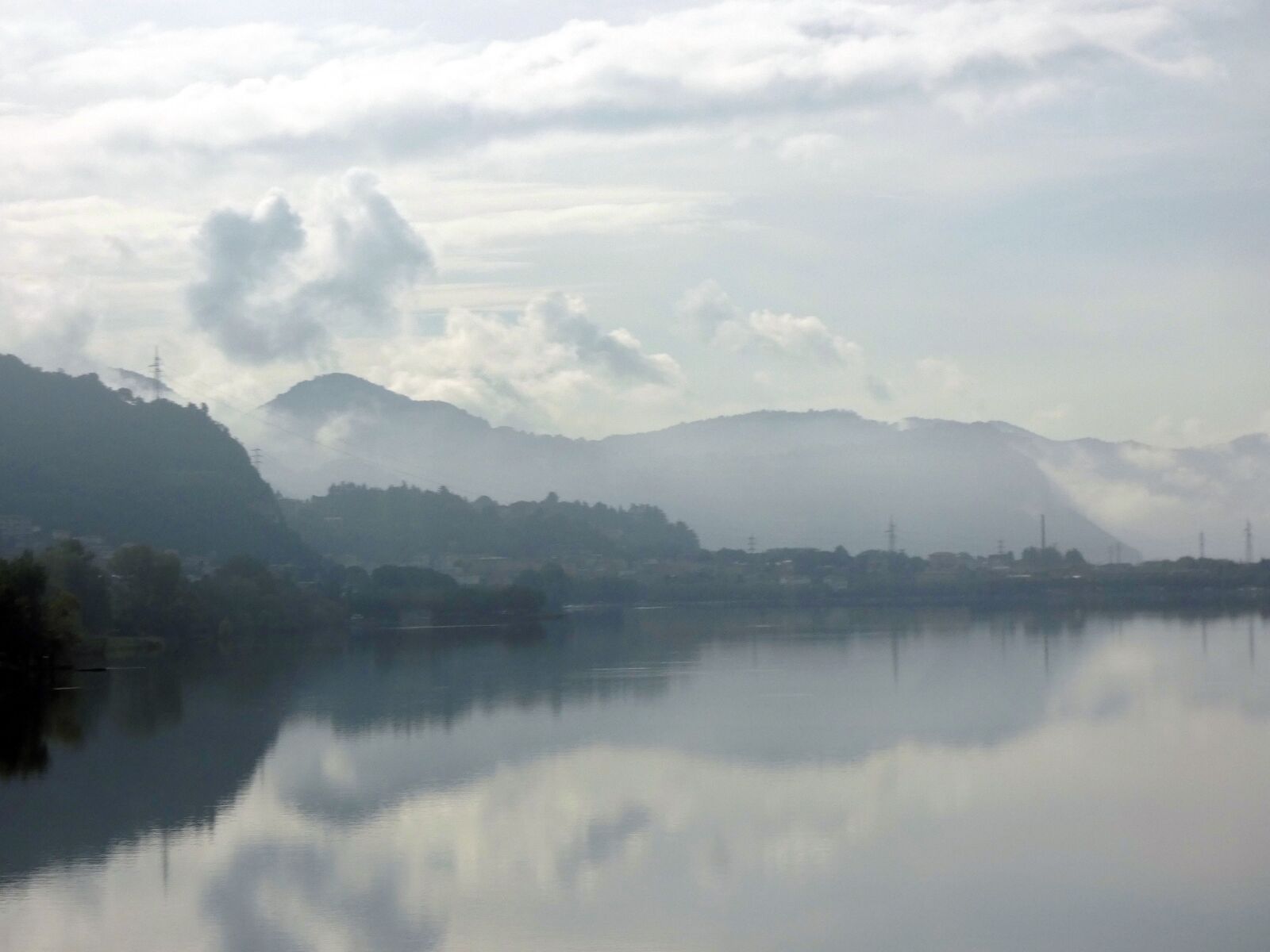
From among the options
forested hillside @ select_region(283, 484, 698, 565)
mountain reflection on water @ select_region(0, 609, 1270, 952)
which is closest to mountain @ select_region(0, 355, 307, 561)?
forested hillside @ select_region(283, 484, 698, 565)

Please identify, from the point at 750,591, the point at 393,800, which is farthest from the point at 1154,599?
the point at 393,800

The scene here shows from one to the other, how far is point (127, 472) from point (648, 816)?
66551 millimetres

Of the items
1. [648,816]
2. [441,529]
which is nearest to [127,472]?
[441,529]

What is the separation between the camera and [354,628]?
213 ft

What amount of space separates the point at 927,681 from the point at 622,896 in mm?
21788

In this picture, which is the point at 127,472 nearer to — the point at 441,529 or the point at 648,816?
Answer: the point at 441,529

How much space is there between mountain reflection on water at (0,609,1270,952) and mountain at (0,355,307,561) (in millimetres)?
41617

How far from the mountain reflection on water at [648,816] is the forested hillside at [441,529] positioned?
2937 inches

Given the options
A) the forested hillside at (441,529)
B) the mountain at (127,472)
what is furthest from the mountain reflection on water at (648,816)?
the forested hillside at (441,529)

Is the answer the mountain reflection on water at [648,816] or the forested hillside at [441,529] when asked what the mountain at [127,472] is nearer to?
the forested hillside at [441,529]

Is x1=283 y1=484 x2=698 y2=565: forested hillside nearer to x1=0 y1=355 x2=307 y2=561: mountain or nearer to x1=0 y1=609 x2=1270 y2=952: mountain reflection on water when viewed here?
x1=0 y1=355 x2=307 y2=561: mountain

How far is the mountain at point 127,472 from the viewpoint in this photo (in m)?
75.0

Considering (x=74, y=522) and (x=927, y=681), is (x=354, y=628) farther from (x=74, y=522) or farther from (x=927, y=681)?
(x=927, y=681)

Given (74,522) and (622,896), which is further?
(74,522)
